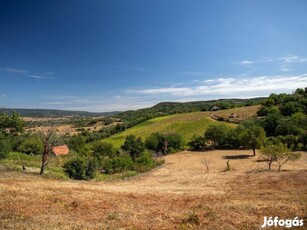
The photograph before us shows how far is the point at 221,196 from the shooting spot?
22.9 m

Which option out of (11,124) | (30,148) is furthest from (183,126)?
(30,148)

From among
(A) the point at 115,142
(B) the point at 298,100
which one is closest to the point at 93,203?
(A) the point at 115,142

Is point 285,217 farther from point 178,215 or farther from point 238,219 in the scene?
point 178,215

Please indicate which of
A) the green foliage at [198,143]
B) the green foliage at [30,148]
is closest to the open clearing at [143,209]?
the green foliage at [30,148]

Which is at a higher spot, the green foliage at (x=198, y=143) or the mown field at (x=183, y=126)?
the mown field at (x=183, y=126)

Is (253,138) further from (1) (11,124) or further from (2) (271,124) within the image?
(1) (11,124)

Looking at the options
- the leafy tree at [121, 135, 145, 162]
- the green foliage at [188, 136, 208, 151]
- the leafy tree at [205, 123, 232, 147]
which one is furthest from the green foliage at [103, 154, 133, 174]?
the leafy tree at [205, 123, 232, 147]

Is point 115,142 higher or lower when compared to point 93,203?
lower

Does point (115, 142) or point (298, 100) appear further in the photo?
point (298, 100)

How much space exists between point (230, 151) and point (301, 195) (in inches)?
2245

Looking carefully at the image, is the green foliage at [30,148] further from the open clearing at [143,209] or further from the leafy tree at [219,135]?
the leafy tree at [219,135]

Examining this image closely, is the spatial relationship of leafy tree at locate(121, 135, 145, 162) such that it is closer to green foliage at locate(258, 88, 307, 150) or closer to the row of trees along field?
the row of trees along field

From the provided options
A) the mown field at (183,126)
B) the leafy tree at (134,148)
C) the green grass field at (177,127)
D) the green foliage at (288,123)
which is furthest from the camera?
the mown field at (183,126)

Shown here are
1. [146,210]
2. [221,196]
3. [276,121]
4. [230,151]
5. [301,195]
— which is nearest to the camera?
[146,210]
